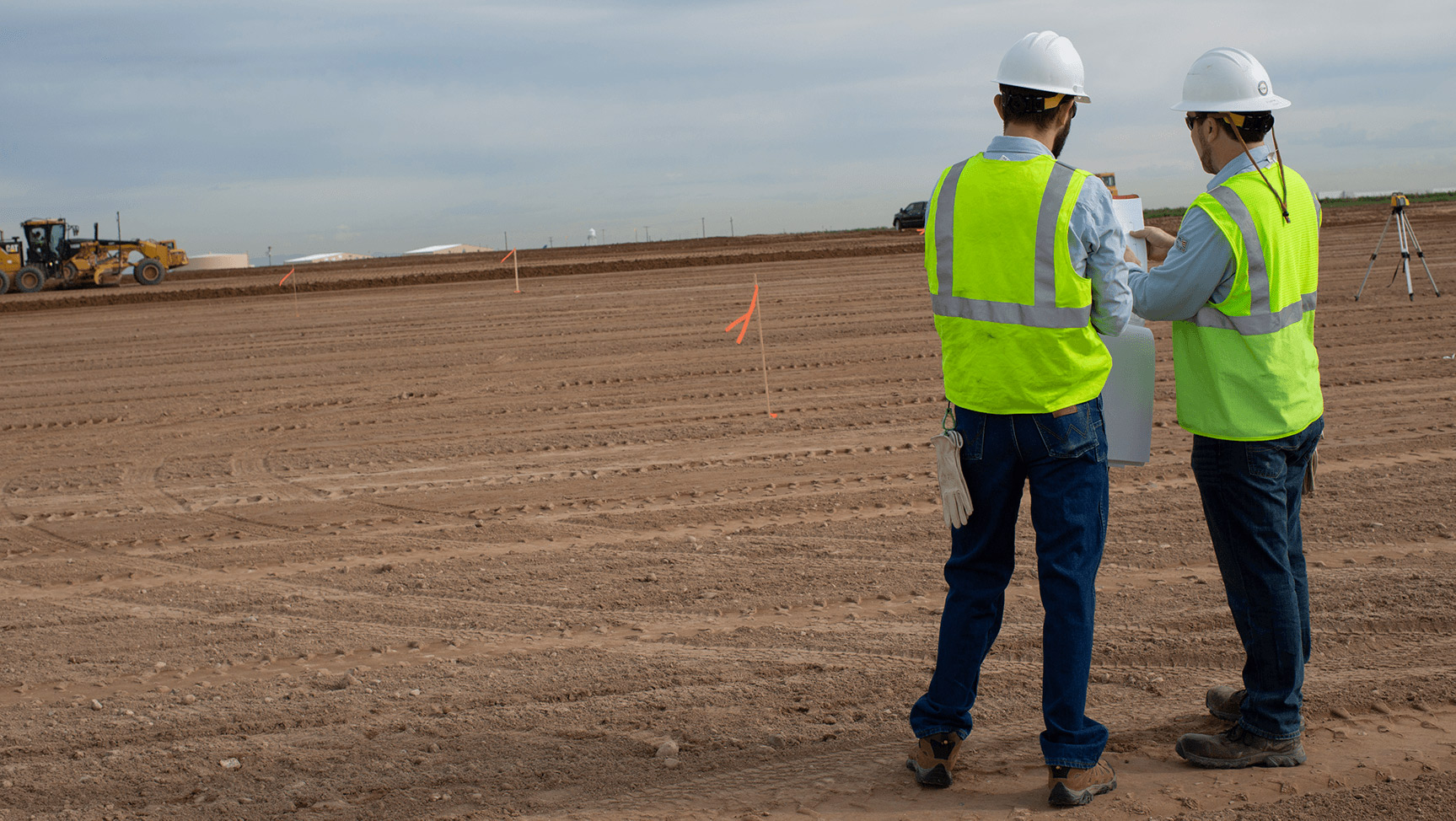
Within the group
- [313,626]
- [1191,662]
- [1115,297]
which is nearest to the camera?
[1115,297]

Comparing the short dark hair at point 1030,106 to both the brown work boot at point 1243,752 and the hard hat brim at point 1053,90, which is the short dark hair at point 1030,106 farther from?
the brown work boot at point 1243,752

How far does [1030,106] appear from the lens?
2.79 meters

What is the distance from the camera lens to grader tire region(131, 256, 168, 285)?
28.8 m

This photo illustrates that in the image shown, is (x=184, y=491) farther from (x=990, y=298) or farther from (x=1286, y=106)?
(x=1286, y=106)

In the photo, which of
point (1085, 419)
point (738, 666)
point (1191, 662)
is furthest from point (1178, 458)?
point (1085, 419)

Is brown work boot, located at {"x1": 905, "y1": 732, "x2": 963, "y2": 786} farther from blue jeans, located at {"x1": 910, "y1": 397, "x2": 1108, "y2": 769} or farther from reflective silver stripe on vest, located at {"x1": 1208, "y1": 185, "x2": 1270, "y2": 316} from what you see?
reflective silver stripe on vest, located at {"x1": 1208, "y1": 185, "x2": 1270, "y2": 316}

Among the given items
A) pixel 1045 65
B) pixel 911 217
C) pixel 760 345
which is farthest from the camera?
pixel 911 217

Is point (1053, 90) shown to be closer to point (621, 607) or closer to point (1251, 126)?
point (1251, 126)

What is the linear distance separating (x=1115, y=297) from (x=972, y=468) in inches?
24.4

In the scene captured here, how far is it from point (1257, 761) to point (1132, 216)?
1.74 m

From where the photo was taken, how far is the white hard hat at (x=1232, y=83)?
2951 mm

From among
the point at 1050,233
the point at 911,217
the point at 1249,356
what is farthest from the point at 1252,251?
the point at 911,217

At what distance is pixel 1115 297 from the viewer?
282cm

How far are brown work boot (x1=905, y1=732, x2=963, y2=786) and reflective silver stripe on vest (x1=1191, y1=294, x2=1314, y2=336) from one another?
1453 mm
